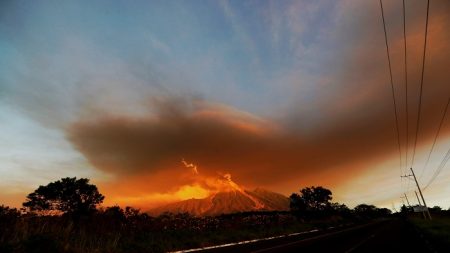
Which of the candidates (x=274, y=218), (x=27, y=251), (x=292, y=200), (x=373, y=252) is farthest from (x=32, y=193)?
(x=292, y=200)

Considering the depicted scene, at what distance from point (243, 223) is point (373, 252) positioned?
22063 millimetres

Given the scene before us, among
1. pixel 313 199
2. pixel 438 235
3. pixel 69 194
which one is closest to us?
pixel 438 235

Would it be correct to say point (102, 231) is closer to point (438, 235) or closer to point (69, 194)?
point (438, 235)

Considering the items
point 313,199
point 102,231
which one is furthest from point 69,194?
point 313,199

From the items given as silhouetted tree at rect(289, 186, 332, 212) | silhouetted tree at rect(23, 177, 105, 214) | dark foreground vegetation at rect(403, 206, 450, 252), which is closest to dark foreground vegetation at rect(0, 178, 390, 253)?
dark foreground vegetation at rect(403, 206, 450, 252)

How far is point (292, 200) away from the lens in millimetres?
158875

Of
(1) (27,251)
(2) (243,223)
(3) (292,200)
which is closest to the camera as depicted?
(1) (27,251)

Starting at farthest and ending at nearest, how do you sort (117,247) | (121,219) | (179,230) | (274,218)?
(274,218)
(179,230)
(121,219)
(117,247)

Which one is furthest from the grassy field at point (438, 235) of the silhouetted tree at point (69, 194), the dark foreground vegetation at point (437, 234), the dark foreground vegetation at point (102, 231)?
the silhouetted tree at point (69, 194)

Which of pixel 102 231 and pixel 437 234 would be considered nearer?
pixel 102 231

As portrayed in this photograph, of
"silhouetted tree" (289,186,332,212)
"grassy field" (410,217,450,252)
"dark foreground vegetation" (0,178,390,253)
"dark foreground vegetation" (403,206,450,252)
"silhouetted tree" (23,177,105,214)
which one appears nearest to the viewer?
"dark foreground vegetation" (0,178,390,253)

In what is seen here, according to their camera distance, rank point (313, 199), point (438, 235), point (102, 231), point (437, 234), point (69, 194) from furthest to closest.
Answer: point (313, 199)
point (69, 194)
point (437, 234)
point (438, 235)
point (102, 231)

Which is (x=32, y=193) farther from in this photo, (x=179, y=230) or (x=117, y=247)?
(x=117, y=247)

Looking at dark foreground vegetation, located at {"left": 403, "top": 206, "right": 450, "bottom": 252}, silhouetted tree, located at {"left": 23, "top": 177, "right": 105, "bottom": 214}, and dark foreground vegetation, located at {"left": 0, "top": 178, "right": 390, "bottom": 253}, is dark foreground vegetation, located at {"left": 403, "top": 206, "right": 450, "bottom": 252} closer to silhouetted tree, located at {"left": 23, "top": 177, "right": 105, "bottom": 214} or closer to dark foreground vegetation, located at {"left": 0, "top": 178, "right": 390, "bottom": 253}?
dark foreground vegetation, located at {"left": 0, "top": 178, "right": 390, "bottom": 253}
